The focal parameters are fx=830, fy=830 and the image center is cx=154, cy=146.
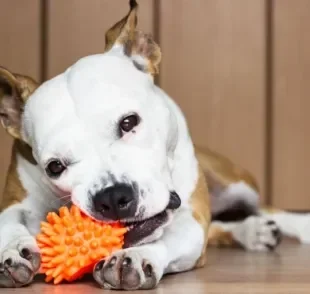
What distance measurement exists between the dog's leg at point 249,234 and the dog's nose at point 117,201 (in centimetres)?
69

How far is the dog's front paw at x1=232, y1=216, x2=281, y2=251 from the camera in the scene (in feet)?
6.53

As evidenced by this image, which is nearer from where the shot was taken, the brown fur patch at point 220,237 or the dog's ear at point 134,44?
the dog's ear at point 134,44

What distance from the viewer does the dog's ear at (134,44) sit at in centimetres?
167

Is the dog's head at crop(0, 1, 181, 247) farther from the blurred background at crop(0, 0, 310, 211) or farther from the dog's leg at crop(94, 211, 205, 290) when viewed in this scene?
the blurred background at crop(0, 0, 310, 211)

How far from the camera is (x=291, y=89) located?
2467 millimetres

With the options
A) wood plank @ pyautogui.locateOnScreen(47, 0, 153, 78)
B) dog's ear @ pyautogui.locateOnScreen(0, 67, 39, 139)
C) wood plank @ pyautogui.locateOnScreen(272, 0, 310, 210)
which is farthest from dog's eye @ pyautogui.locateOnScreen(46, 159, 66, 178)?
wood plank @ pyautogui.locateOnScreen(272, 0, 310, 210)

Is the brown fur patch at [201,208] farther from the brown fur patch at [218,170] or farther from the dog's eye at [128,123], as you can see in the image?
the brown fur patch at [218,170]

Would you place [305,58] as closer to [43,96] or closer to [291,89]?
[291,89]

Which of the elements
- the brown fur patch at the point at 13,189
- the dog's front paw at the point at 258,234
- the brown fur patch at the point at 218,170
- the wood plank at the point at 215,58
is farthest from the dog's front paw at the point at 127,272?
the wood plank at the point at 215,58

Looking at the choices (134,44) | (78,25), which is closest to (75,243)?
(134,44)

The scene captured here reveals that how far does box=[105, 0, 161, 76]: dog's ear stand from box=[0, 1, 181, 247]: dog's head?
0.06 metres

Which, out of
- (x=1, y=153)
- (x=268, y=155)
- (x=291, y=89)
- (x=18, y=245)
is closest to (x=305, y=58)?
(x=291, y=89)

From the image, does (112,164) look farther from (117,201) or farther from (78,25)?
(78,25)

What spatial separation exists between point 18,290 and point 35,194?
35 cm
